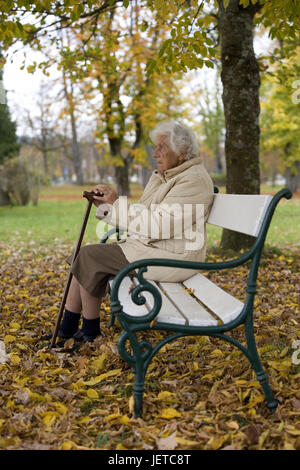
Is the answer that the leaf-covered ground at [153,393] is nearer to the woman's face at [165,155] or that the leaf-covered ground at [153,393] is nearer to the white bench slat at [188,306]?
the white bench slat at [188,306]

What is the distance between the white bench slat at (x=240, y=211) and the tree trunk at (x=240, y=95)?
3071 millimetres

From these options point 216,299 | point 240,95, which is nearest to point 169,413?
point 216,299

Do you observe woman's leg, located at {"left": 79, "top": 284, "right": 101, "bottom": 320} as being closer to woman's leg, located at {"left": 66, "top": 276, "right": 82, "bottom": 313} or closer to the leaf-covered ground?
woman's leg, located at {"left": 66, "top": 276, "right": 82, "bottom": 313}

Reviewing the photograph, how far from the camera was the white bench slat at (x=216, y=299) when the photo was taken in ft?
8.70

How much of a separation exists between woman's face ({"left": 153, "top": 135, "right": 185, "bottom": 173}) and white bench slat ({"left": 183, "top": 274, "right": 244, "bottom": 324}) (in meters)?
0.81

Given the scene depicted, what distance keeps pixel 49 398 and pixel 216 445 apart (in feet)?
3.41

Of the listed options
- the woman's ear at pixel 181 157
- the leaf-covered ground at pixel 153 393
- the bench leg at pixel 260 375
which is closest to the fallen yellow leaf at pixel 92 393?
the leaf-covered ground at pixel 153 393

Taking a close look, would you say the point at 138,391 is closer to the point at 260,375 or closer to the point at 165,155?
the point at 260,375

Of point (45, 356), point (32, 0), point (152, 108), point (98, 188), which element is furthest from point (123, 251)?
point (152, 108)

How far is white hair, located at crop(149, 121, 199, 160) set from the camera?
334cm

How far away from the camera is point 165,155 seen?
3377 millimetres

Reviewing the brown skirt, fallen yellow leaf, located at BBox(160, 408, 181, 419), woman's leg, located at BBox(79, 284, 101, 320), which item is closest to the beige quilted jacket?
the brown skirt

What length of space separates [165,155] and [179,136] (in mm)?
160
